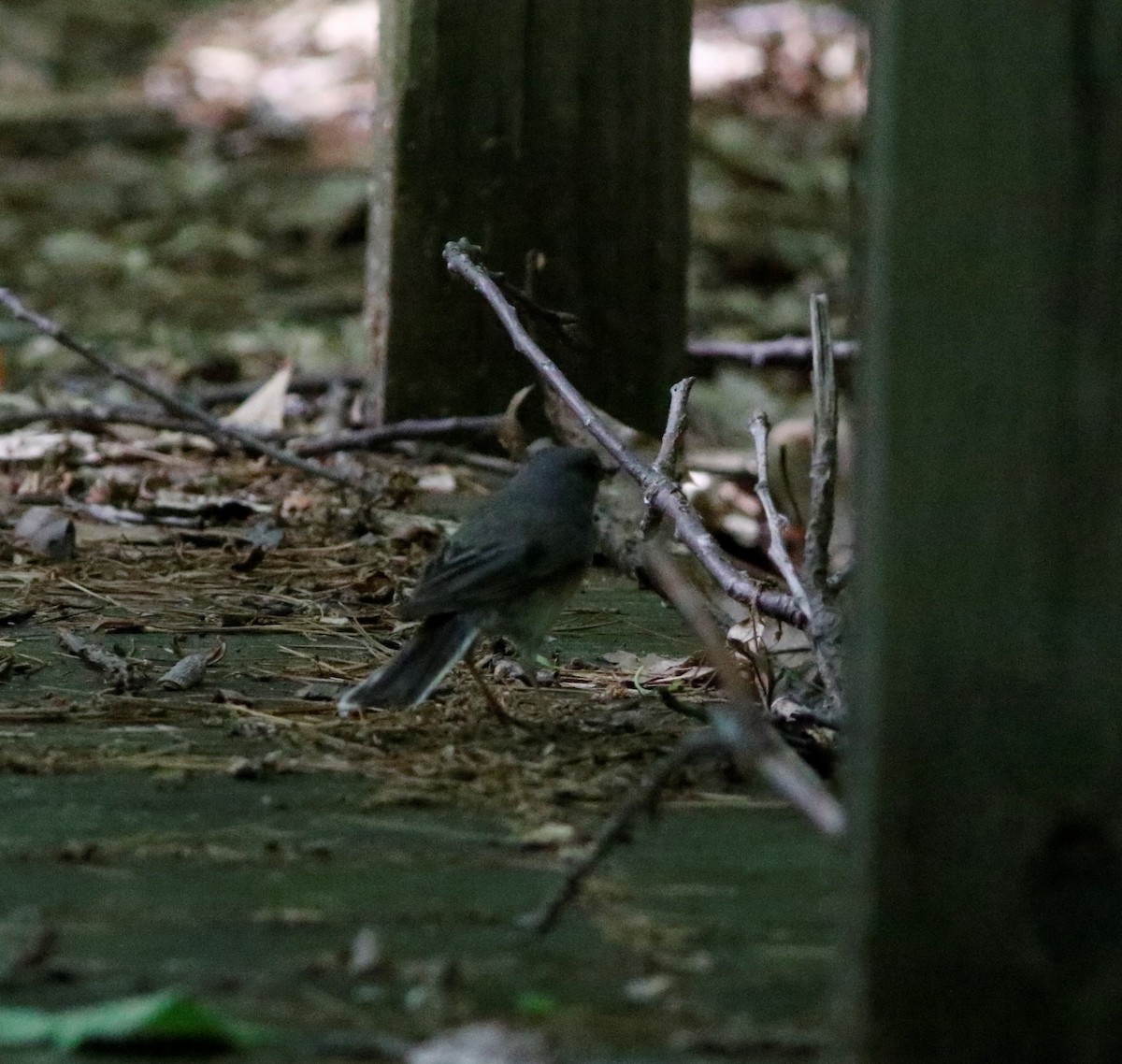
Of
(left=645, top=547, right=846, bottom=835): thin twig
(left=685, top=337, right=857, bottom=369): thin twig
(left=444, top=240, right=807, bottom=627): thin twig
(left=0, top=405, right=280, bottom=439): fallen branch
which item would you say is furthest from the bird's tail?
(left=685, top=337, right=857, bottom=369): thin twig

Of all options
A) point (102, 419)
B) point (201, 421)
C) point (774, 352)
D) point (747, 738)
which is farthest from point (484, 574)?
point (774, 352)

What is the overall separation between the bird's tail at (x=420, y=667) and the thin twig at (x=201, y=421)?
153 cm

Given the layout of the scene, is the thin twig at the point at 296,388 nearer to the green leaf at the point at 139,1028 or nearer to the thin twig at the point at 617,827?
the thin twig at the point at 617,827

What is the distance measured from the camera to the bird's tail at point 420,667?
324 centimetres

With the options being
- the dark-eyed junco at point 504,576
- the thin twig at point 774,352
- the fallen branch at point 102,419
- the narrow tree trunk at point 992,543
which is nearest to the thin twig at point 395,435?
the fallen branch at point 102,419

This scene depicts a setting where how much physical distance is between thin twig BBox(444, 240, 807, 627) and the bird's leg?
0.46 meters

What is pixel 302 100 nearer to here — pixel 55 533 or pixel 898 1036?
pixel 55 533

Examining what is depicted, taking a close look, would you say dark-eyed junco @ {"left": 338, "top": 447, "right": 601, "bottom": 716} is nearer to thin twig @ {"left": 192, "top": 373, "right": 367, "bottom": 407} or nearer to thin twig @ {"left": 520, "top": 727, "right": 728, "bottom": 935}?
thin twig @ {"left": 520, "top": 727, "right": 728, "bottom": 935}

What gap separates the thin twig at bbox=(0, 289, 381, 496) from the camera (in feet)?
16.4

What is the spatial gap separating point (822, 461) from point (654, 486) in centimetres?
64

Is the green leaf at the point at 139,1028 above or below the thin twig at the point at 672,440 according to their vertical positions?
below

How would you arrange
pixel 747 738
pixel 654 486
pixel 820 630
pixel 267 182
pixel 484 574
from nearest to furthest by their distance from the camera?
pixel 747 738
pixel 820 630
pixel 484 574
pixel 654 486
pixel 267 182

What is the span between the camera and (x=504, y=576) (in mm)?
3621

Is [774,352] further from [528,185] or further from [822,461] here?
[822,461]
